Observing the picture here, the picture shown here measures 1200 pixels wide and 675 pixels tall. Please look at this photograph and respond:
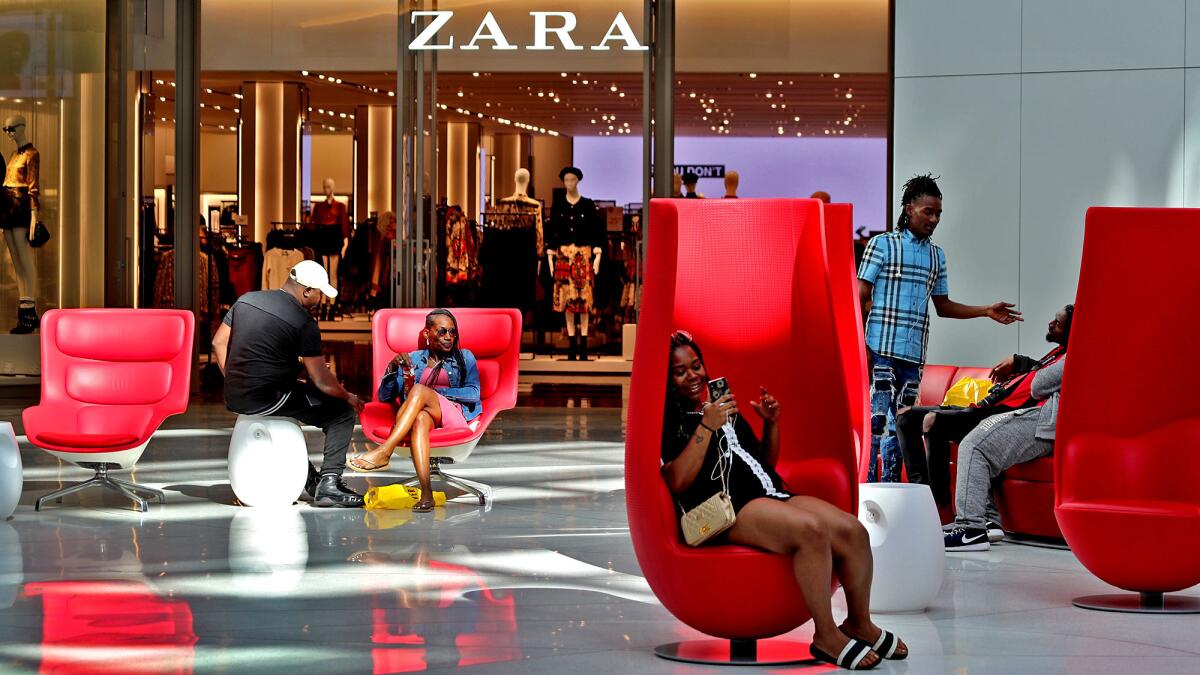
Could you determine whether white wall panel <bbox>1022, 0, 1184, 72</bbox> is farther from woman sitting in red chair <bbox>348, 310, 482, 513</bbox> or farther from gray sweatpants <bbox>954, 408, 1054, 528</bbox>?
woman sitting in red chair <bbox>348, 310, 482, 513</bbox>

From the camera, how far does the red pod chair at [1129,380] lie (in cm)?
512

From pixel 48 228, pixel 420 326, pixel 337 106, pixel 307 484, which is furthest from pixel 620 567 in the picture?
pixel 337 106

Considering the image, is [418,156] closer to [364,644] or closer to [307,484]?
[307,484]

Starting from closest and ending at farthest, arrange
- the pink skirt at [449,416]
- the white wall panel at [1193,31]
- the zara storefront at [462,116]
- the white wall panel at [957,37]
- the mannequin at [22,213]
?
the pink skirt at [449,416], the white wall panel at [1193,31], the white wall panel at [957,37], the zara storefront at [462,116], the mannequin at [22,213]

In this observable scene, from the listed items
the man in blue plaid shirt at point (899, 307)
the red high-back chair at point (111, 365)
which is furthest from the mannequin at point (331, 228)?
the man in blue plaid shirt at point (899, 307)

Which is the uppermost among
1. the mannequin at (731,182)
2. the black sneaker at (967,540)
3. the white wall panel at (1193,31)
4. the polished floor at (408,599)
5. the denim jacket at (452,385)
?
the white wall panel at (1193,31)

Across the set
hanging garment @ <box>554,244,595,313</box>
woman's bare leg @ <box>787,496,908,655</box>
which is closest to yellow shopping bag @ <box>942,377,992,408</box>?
woman's bare leg @ <box>787,496,908,655</box>

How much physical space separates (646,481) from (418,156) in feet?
27.1

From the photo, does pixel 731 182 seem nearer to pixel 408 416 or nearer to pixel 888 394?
pixel 408 416

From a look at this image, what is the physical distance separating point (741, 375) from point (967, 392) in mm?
2897

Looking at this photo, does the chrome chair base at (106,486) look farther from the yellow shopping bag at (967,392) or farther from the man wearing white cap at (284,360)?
the yellow shopping bag at (967,392)

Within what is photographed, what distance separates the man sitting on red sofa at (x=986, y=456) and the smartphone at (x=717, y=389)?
2267 mm

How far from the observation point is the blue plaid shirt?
6512mm

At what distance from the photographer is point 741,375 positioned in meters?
4.49
